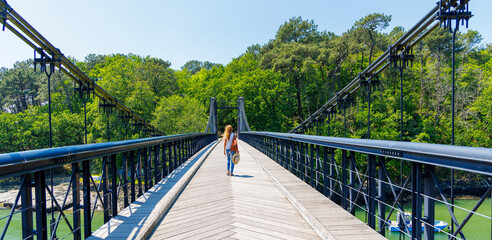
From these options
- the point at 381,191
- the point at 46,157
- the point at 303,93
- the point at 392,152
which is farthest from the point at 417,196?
the point at 303,93

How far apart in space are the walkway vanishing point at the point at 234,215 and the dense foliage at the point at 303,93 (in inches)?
780

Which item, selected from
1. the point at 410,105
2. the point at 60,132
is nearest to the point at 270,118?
the point at 410,105

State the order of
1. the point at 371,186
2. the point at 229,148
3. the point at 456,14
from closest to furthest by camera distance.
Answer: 1. the point at 371,186
2. the point at 456,14
3. the point at 229,148

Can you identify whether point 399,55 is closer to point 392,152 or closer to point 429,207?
point 392,152

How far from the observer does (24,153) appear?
1.88 metres

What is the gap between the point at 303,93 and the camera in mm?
39531

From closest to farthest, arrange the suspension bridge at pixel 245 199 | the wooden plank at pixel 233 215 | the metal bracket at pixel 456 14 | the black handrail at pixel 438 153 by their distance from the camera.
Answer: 1. the black handrail at pixel 438 153
2. the suspension bridge at pixel 245 199
3. the wooden plank at pixel 233 215
4. the metal bracket at pixel 456 14

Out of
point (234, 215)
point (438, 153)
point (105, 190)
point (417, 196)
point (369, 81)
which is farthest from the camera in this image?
point (369, 81)

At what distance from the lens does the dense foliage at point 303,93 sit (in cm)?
2612

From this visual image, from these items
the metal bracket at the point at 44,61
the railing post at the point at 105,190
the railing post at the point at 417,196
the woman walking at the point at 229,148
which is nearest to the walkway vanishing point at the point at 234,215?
the railing post at the point at 105,190

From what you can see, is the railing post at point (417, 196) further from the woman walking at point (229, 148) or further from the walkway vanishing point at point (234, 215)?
the woman walking at point (229, 148)

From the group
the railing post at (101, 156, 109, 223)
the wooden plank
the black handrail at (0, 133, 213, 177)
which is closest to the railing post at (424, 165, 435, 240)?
the wooden plank

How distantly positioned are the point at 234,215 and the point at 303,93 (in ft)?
121

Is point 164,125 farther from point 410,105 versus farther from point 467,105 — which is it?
point 467,105
